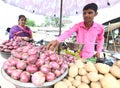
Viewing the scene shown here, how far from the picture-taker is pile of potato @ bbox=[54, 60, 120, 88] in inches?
41.3

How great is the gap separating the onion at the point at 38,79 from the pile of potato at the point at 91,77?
0.34 feet

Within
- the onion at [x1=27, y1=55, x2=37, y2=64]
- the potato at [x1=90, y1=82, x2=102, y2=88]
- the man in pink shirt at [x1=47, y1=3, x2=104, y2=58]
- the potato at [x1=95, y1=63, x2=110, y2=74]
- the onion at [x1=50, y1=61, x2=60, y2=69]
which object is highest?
the man in pink shirt at [x1=47, y1=3, x2=104, y2=58]

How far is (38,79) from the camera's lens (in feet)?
3.18

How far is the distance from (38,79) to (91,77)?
33cm

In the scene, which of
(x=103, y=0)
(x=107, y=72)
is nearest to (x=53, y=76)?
(x=107, y=72)

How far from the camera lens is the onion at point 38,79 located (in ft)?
3.19

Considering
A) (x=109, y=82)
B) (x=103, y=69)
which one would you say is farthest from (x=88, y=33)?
(x=109, y=82)

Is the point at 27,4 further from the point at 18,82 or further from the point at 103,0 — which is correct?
the point at 18,82

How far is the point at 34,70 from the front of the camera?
41.3 inches

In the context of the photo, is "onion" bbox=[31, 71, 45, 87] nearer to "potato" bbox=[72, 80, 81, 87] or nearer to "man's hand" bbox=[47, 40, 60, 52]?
"potato" bbox=[72, 80, 81, 87]

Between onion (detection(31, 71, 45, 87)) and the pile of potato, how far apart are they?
A: 10 cm

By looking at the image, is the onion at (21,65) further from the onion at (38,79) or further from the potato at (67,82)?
the potato at (67,82)

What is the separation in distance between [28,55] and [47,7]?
1925mm

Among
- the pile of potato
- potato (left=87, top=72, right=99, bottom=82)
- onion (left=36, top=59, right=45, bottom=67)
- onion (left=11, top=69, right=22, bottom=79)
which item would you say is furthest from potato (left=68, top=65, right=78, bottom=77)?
onion (left=11, top=69, right=22, bottom=79)
